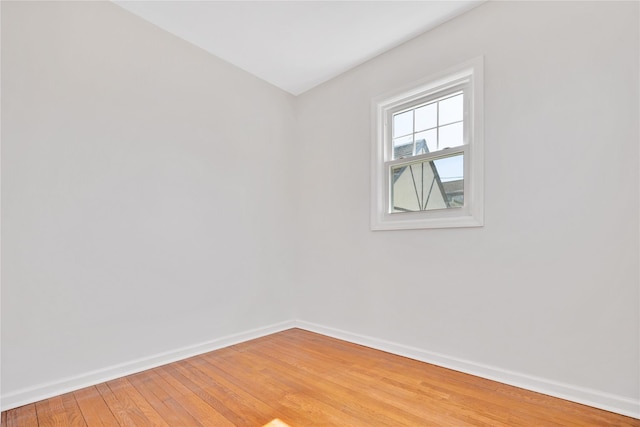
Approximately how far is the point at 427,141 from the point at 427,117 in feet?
0.67

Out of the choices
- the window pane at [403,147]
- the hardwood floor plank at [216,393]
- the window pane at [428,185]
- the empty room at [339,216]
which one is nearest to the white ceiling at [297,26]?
the empty room at [339,216]

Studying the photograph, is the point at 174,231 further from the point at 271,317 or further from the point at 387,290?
the point at 387,290

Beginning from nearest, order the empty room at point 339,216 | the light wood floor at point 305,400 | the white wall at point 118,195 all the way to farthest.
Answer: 1. the light wood floor at point 305,400
2. the empty room at point 339,216
3. the white wall at point 118,195

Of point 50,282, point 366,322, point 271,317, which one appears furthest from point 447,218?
point 50,282

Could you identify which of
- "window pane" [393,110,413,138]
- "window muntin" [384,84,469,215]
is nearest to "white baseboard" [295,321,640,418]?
"window muntin" [384,84,469,215]

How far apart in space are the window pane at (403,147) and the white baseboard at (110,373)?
2.17 m

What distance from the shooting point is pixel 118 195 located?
A: 232 cm

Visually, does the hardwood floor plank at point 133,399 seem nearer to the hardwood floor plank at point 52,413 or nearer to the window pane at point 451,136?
the hardwood floor plank at point 52,413

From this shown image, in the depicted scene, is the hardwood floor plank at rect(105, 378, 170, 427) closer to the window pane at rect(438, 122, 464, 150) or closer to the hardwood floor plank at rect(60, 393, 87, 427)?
the hardwood floor plank at rect(60, 393, 87, 427)

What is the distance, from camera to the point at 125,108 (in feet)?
7.81

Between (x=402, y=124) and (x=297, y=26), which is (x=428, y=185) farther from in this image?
(x=297, y=26)

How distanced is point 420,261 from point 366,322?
2.60 feet

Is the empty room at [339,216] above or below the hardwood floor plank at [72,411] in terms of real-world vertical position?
above

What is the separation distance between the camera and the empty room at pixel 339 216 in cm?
178
